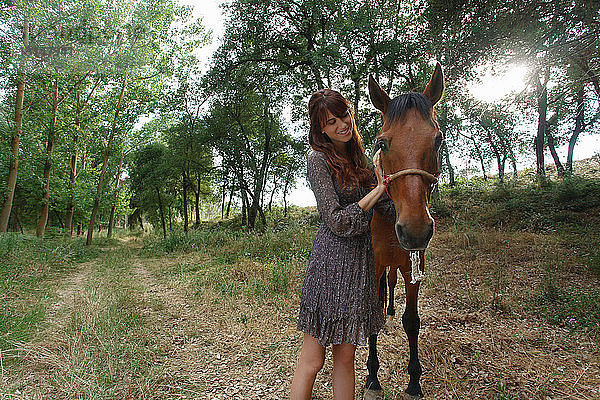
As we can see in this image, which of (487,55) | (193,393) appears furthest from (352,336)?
(487,55)

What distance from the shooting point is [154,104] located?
19109mm

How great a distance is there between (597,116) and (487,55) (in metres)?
13.8

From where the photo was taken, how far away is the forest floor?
2.91 m

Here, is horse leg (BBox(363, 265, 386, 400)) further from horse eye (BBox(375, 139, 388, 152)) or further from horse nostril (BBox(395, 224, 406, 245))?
horse eye (BBox(375, 139, 388, 152))

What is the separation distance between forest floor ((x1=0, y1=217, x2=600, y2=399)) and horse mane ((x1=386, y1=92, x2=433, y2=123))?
8.35 ft

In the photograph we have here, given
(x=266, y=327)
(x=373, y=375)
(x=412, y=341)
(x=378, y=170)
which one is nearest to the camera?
(x=378, y=170)

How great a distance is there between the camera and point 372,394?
2.81 m

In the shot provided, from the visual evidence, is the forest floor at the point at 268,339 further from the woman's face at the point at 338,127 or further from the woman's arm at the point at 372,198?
the woman's face at the point at 338,127

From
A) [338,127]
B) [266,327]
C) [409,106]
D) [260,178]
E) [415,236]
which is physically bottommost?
[266,327]

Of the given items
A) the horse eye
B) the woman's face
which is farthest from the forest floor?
the woman's face

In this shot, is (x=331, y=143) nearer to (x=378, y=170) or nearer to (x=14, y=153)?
(x=378, y=170)

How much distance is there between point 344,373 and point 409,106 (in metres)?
1.76

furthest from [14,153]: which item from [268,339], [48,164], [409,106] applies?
[409,106]

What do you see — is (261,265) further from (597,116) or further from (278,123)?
(597,116)
